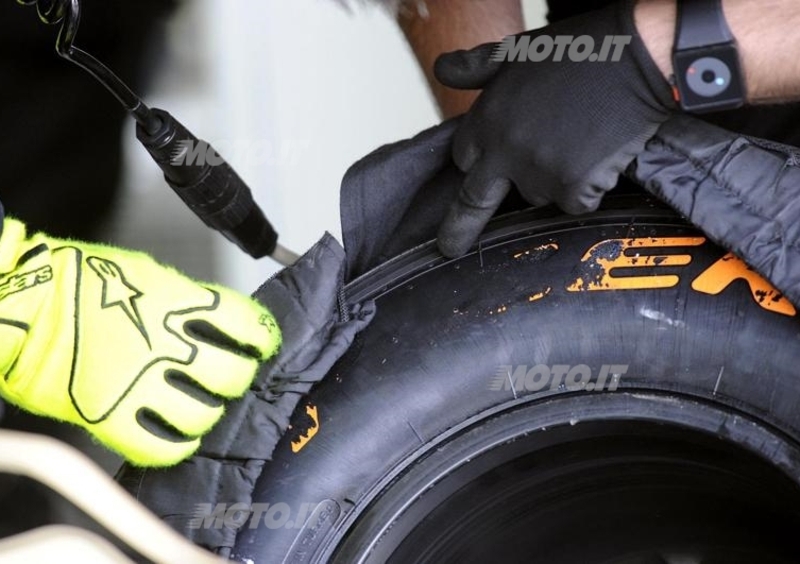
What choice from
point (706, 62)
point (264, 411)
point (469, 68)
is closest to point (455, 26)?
point (469, 68)

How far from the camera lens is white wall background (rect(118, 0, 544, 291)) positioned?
1.61 metres

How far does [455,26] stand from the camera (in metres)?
1.26

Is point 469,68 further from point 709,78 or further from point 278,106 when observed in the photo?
point 278,106

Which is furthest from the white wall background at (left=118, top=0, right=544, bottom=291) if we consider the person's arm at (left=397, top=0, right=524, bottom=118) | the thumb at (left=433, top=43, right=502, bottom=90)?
the thumb at (left=433, top=43, right=502, bottom=90)

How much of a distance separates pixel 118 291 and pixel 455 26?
0.63 meters

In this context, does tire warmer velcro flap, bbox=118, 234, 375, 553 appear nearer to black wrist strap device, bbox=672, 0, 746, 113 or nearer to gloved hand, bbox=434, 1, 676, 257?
gloved hand, bbox=434, 1, 676, 257

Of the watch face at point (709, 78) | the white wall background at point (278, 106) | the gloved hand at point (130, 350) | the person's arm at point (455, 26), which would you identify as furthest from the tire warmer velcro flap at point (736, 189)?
the white wall background at point (278, 106)

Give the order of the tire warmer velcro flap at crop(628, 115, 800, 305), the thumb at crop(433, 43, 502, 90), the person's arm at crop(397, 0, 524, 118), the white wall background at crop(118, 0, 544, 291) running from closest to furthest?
the tire warmer velcro flap at crop(628, 115, 800, 305) < the thumb at crop(433, 43, 502, 90) < the person's arm at crop(397, 0, 524, 118) < the white wall background at crop(118, 0, 544, 291)

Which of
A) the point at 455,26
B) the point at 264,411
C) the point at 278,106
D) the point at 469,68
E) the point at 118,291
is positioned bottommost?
the point at 264,411

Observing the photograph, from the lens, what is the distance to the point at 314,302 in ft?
2.65

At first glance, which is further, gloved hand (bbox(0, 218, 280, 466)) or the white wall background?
the white wall background

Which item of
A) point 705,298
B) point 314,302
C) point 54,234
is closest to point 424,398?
point 314,302

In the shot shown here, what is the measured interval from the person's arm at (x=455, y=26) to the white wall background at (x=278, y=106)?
291 mm

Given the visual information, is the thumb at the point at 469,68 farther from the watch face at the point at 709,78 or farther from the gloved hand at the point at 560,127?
the watch face at the point at 709,78
